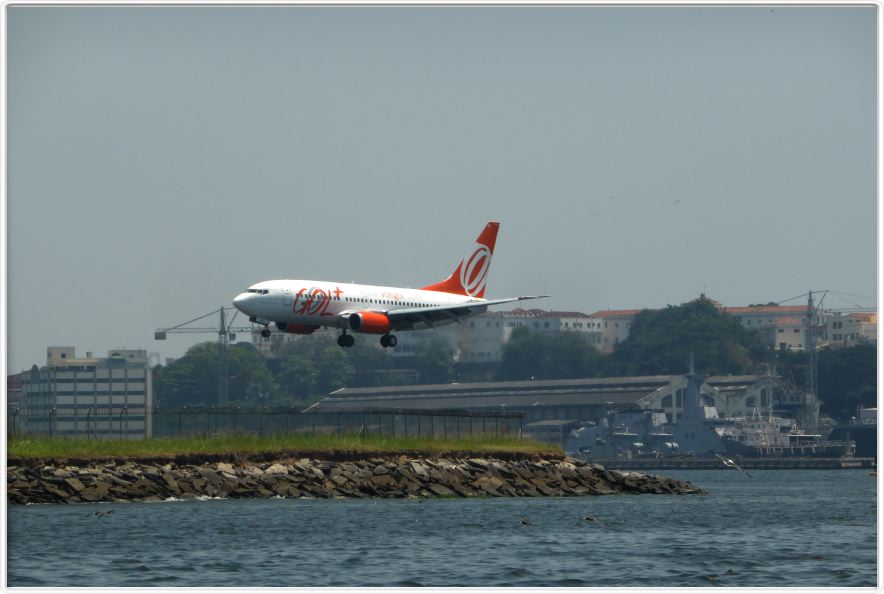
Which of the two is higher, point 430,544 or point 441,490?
point 441,490

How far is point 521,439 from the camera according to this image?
107m

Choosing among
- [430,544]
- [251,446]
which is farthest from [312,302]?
[430,544]

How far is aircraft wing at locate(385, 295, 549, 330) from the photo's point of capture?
9838 centimetres

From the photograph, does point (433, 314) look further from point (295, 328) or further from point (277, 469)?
point (277, 469)

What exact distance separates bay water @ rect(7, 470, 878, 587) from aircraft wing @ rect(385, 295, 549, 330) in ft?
53.3

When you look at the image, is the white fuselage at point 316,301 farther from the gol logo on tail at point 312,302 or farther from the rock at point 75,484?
the rock at point 75,484

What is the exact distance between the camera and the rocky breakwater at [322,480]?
77562 mm

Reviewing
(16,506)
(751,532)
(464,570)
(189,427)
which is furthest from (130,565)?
(189,427)

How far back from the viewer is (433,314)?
99625mm

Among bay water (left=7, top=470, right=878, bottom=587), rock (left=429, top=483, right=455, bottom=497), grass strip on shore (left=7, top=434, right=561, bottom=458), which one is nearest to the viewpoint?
bay water (left=7, top=470, right=878, bottom=587)

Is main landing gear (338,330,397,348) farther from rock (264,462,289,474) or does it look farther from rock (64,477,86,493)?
rock (64,477,86,493)

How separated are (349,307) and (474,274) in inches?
Answer: 733

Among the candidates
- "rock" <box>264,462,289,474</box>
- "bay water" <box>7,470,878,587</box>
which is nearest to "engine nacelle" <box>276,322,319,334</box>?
"rock" <box>264,462,289,474</box>

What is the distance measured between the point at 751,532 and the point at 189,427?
43.7m
